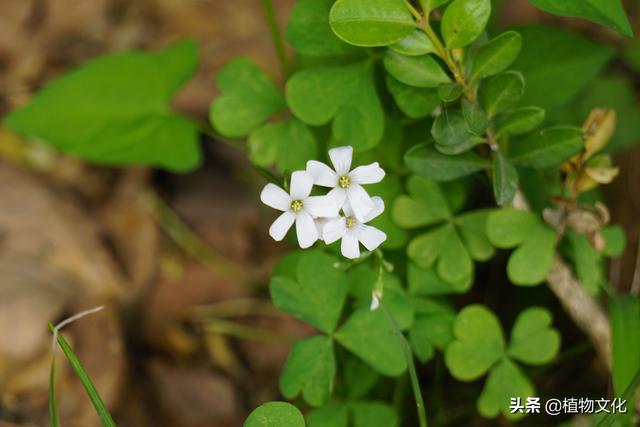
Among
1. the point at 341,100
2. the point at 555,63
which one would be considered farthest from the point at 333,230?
the point at 555,63

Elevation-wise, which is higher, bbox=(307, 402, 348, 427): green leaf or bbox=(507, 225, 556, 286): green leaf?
bbox=(507, 225, 556, 286): green leaf

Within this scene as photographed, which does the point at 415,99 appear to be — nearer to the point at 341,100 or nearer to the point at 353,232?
the point at 341,100

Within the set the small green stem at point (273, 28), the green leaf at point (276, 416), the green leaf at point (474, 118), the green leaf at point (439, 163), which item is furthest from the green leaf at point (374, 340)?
the small green stem at point (273, 28)

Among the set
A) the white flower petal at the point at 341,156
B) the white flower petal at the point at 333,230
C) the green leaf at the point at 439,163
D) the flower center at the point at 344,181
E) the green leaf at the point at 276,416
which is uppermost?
the white flower petal at the point at 341,156

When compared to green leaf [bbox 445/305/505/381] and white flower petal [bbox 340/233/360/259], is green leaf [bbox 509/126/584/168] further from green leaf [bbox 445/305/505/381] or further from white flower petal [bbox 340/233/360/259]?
white flower petal [bbox 340/233/360/259]

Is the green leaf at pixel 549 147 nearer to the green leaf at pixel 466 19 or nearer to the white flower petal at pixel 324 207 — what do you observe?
the green leaf at pixel 466 19

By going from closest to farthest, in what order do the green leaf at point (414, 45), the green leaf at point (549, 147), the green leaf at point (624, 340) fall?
the green leaf at point (414, 45) → the green leaf at point (549, 147) → the green leaf at point (624, 340)

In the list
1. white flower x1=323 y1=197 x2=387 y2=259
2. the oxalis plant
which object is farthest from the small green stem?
white flower x1=323 y1=197 x2=387 y2=259
